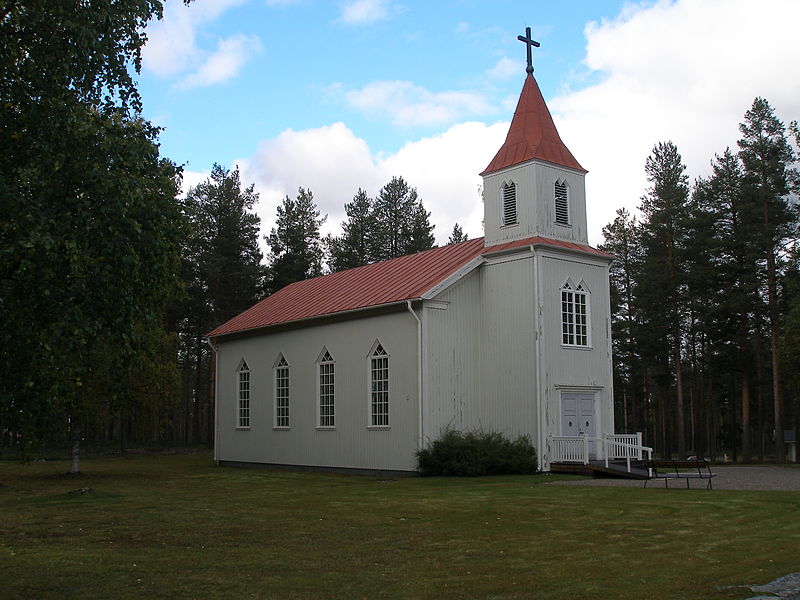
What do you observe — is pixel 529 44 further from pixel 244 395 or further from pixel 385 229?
pixel 385 229

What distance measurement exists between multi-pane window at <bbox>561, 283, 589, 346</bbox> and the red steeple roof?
13.1 ft

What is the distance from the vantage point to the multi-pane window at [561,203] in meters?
25.6

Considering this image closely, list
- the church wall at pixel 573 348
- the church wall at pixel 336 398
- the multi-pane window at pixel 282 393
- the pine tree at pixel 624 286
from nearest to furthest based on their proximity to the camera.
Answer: the church wall at pixel 573 348
the church wall at pixel 336 398
the multi-pane window at pixel 282 393
the pine tree at pixel 624 286

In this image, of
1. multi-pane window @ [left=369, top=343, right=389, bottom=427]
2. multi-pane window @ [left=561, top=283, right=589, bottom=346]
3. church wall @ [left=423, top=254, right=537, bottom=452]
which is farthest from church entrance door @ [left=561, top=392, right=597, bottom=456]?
multi-pane window @ [left=369, top=343, right=389, bottom=427]

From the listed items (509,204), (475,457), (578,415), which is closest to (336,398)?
(475,457)

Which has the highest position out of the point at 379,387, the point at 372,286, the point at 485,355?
the point at 372,286

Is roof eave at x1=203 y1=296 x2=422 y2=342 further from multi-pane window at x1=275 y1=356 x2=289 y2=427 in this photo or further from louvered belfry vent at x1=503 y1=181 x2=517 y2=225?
louvered belfry vent at x1=503 y1=181 x2=517 y2=225

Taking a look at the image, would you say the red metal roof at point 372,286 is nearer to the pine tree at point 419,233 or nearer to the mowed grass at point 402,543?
the mowed grass at point 402,543

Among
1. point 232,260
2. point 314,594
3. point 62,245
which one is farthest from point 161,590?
point 232,260

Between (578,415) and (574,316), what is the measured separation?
9.61 ft

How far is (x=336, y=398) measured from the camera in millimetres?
27250

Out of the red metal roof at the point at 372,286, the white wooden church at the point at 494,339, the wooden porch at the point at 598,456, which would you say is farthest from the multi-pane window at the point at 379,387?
the wooden porch at the point at 598,456

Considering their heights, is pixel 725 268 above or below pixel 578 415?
above

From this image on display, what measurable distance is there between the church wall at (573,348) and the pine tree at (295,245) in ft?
98.5
